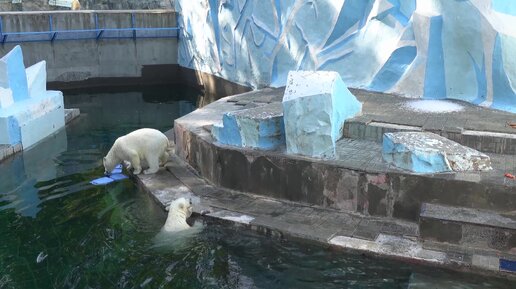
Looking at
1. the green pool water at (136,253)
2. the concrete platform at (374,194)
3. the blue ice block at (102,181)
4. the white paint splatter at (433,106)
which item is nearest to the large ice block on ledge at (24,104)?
the green pool water at (136,253)

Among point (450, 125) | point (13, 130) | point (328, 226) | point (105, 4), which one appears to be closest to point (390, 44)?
point (450, 125)

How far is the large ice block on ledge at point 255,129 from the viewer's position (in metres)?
7.82

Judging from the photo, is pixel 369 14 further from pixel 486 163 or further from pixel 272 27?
pixel 486 163

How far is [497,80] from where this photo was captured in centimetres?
891

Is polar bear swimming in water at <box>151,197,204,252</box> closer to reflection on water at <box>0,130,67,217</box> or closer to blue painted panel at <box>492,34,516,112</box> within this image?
reflection on water at <box>0,130,67,217</box>

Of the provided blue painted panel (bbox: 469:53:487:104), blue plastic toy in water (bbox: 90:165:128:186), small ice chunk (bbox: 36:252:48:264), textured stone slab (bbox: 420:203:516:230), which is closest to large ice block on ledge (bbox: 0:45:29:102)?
blue plastic toy in water (bbox: 90:165:128:186)

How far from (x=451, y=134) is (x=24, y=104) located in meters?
8.69

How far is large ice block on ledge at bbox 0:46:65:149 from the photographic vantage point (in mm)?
11078

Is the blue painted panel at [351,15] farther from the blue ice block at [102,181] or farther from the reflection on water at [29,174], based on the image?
the reflection on water at [29,174]

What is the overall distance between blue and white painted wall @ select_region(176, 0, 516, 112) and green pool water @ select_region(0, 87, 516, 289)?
177 inches

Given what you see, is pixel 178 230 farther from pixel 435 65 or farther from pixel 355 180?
pixel 435 65

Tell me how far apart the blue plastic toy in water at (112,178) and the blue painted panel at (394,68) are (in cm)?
513

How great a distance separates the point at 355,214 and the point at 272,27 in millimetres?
7569

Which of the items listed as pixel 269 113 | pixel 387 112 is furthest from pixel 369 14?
pixel 269 113
